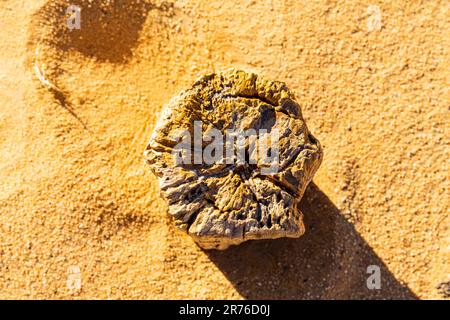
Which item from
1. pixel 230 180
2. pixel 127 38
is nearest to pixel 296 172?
pixel 230 180

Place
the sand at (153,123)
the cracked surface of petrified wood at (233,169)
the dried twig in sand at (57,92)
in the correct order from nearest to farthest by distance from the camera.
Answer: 1. the cracked surface of petrified wood at (233,169)
2. the sand at (153,123)
3. the dried twig in sand at (57,92)

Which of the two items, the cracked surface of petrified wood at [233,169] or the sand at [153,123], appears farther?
the sand at [153,123]

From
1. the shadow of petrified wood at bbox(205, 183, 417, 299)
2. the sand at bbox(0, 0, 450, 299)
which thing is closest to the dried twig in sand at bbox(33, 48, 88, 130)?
the sand at bbox(0, 0, 450, 299)

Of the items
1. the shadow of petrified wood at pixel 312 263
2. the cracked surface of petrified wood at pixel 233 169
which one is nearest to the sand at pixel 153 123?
the shadow of petrified wood at pixel 312 263


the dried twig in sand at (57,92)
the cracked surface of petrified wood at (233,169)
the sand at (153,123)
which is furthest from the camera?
the dried twig in sand at (57,92)

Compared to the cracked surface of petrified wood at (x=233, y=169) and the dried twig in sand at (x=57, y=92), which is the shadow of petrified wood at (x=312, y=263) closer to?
the cracked surface of petrified wood at (x=233, y=169)

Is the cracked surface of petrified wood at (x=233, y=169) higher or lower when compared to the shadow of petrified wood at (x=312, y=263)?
higher
